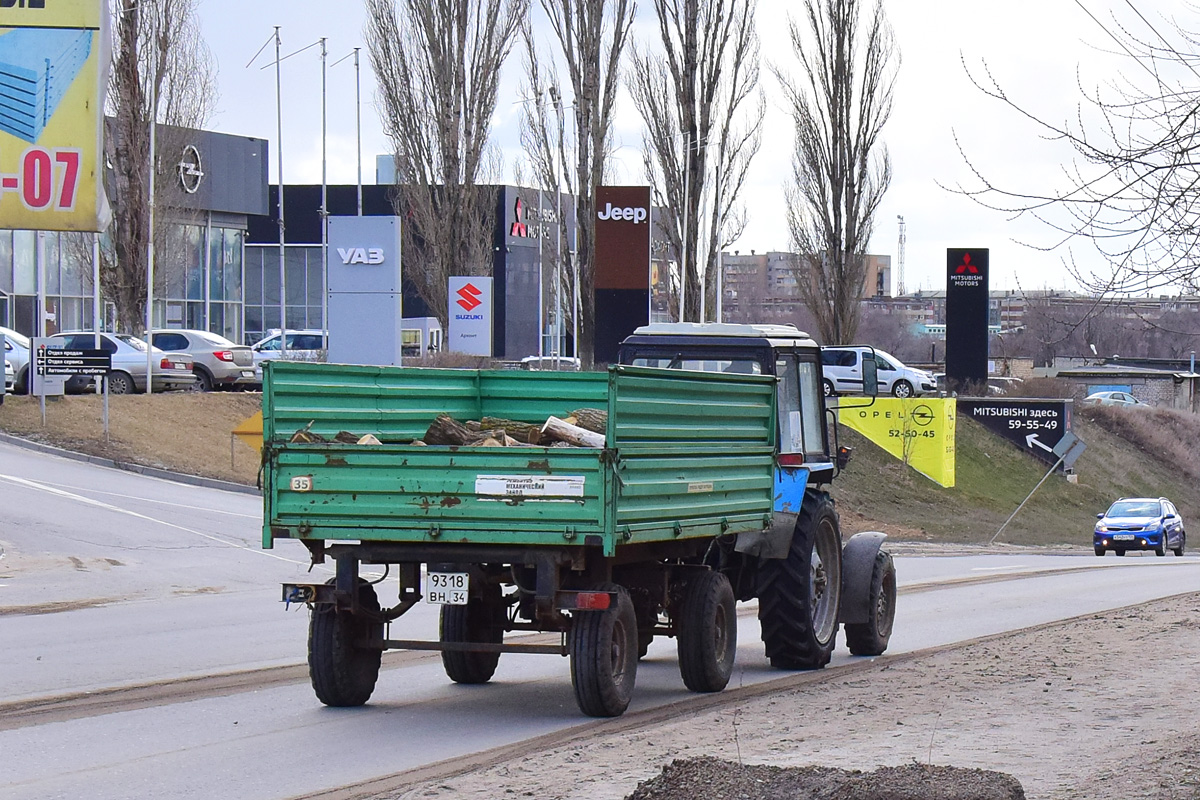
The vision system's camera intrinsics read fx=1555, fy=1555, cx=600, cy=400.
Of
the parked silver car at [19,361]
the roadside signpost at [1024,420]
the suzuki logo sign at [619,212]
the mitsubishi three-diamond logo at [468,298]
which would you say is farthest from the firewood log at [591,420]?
the roadside signpost at [1024,420]

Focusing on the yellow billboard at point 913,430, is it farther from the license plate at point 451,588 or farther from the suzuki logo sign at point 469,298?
the license plate at point 451,588

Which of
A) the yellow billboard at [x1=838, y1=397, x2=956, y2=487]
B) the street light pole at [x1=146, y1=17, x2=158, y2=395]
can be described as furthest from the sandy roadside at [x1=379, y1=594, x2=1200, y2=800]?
the yellow billboard at [x1=838, y1=397, x2=956, y2=487]

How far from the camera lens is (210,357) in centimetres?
3834

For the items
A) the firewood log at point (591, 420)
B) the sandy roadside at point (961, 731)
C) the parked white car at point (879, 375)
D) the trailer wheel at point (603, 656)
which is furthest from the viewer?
the parked white car at point (879, 375)

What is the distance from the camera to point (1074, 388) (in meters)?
63.5

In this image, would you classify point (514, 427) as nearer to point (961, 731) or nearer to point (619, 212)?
point (961, 731)

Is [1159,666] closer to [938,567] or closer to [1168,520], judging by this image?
[938,567]

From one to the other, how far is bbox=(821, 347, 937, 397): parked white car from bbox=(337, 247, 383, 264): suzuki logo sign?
78.9 feet

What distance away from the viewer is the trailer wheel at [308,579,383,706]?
31.8ft

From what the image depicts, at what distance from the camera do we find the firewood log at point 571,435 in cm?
966

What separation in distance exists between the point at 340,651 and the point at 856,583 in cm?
477

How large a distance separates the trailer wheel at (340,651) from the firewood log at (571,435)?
4.92 feet

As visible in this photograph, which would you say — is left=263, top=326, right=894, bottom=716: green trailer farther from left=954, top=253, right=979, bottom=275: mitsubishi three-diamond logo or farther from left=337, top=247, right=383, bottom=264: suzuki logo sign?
left=954, top=253, right=979, bottom=275: mitsubishi three-diamond logo

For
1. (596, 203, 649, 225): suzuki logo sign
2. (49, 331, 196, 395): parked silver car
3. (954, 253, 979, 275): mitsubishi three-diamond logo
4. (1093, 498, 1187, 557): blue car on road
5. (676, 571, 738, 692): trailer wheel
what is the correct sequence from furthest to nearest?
(954, 253, 979, 275): mitsubishi three-diamond logo
(1093, 498, 1187, 557): blue car on road
(49, 331, 196, 395): parked silver car
(596, 203, 649, 225): suzuki logo sign
(676, 571, 738, 692): trailer wheel
